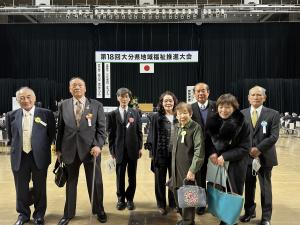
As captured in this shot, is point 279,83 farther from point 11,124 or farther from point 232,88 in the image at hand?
point 11,124

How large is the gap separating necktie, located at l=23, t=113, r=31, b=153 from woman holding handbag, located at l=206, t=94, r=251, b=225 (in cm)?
166

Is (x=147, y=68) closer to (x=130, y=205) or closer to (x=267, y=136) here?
(x=130, y=205)

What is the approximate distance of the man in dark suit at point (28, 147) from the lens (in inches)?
A: 145

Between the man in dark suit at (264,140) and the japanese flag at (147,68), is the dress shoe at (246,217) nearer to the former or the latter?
the man in dark suit at (264,140)

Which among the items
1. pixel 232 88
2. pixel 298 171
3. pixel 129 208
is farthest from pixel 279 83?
pixel 129 208

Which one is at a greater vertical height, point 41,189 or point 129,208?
point 41,189

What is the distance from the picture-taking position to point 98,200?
153 inches

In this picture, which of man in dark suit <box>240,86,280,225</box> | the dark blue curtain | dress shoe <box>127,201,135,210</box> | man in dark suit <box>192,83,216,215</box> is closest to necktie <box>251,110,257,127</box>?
man in dark suit <box>240,86,280,225</box>

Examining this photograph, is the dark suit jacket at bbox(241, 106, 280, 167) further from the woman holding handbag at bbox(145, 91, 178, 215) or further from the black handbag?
the black handbag

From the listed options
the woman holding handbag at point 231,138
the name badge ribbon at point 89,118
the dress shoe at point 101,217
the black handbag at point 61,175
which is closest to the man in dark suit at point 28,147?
the black handbag at point 61,175

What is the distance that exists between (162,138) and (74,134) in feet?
3.04

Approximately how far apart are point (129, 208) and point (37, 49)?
11514 millimetres

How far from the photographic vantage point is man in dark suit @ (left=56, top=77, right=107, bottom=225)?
12.2 feet

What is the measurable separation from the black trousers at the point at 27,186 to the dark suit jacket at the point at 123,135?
0.88 meters
